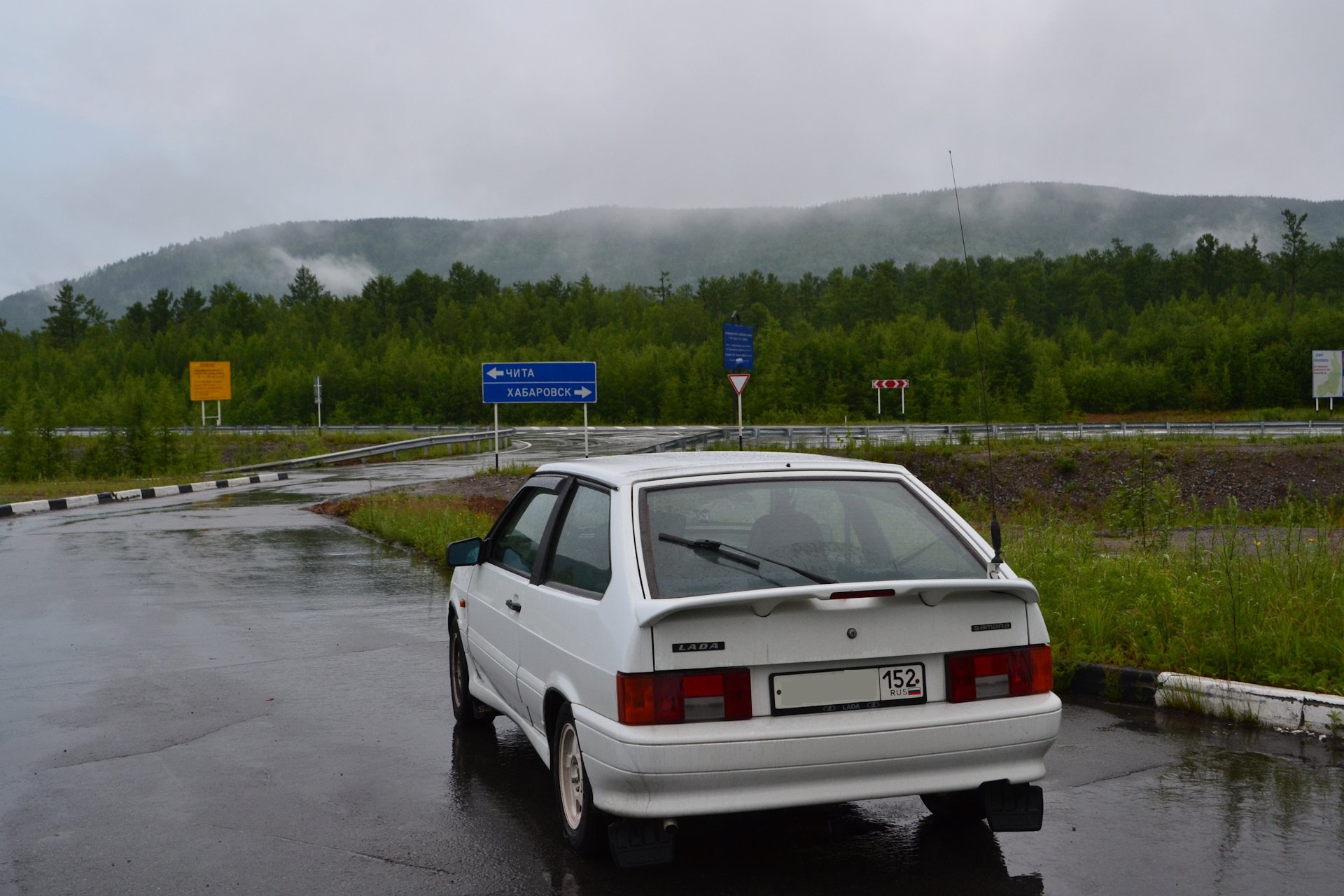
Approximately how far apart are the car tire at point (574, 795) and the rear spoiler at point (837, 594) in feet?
2.15

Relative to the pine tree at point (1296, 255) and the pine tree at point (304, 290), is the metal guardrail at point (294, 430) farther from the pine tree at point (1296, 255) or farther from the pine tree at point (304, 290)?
the pine tree at point (304, 290)

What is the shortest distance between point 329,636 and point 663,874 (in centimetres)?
586

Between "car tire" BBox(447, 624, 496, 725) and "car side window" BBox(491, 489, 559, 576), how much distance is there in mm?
754

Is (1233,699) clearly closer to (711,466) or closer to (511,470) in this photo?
(711,466)

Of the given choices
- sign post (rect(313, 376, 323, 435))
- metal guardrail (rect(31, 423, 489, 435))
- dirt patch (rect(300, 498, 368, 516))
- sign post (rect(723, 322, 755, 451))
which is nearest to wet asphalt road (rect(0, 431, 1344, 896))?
sign post (rect(723, 322, 755, 451))

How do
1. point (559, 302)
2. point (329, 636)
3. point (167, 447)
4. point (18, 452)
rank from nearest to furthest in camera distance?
point (329, 636) → point (167, 447) → point (18, 452) → point (559, 302)

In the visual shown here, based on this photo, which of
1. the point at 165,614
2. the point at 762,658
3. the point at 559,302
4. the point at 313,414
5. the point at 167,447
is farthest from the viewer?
the point at 559,302

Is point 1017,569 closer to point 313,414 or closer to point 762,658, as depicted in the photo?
point 762,658

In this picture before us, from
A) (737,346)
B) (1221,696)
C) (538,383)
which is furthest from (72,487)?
(1221,696)

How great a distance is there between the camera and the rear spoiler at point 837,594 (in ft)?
12.0

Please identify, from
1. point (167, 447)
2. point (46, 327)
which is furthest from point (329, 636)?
point (46, 327)

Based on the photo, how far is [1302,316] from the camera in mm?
82250

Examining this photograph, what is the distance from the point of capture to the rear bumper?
366cm

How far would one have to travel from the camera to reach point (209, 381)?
59.6m
